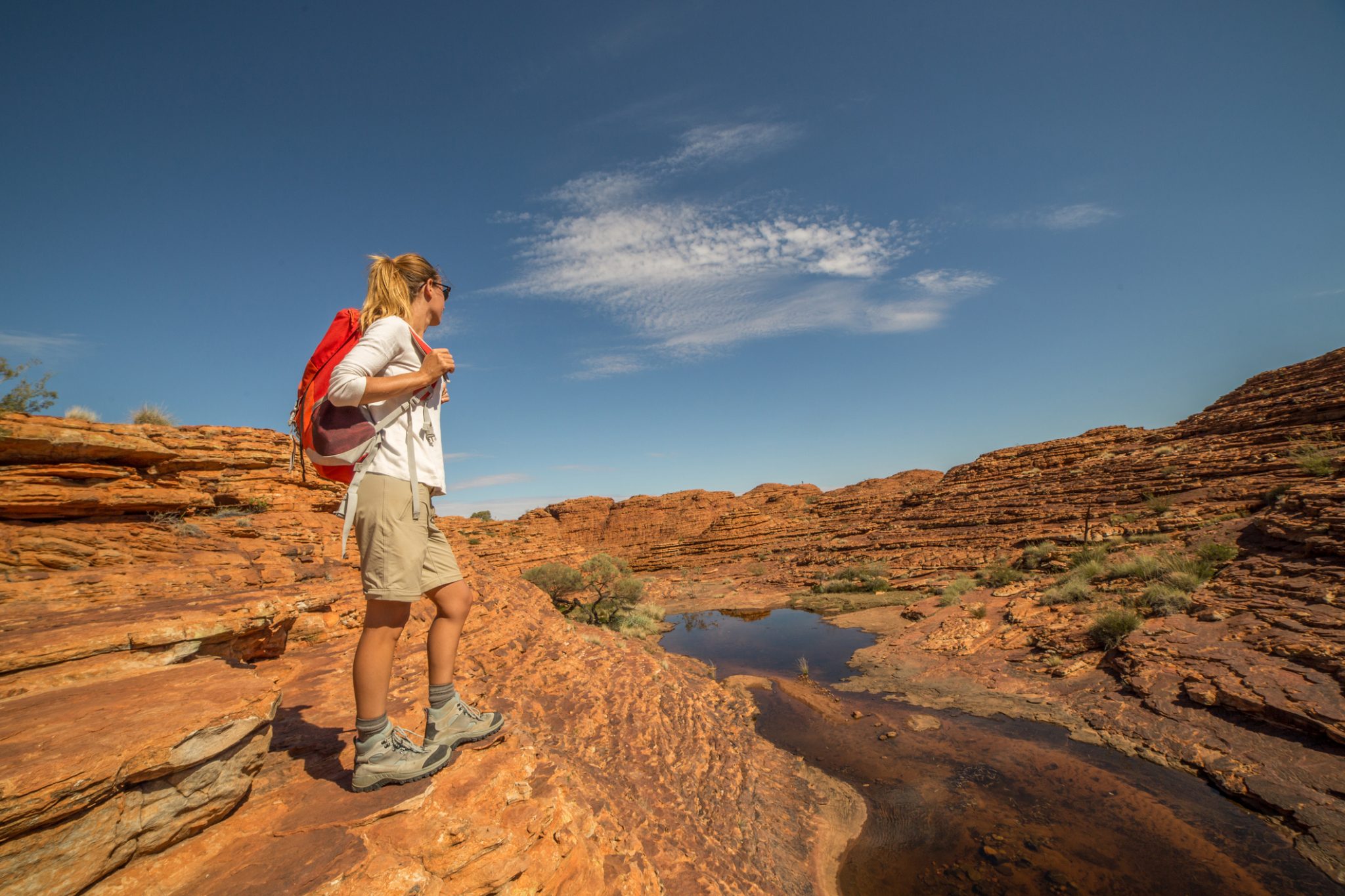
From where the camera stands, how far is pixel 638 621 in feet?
53.4

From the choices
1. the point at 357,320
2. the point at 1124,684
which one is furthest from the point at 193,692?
the point at 1124,684

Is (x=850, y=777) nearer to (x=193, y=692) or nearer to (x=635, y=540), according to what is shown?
(x=193, y=692)

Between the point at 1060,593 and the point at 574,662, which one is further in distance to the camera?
the point at 1060,593

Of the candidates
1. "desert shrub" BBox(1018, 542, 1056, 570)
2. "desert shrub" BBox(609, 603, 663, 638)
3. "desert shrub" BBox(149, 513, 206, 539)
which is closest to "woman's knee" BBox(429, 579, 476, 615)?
"desert shrub" BBox(149, 513, 206, 539)

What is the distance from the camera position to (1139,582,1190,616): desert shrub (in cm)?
874

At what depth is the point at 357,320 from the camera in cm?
222

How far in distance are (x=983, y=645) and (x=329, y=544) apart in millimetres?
11846

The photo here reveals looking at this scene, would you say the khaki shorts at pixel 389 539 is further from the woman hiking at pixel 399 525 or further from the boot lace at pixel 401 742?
the boot lace at pixel 401 742

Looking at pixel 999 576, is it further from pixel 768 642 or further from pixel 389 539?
pixel 389 539

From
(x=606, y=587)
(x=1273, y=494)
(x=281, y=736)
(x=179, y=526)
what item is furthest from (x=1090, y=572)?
(x=179, y=526)

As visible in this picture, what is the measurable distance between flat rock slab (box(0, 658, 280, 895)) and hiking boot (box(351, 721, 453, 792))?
41 cm

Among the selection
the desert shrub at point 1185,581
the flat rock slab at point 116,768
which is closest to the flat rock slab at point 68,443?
the flat rock slab at point 116,768

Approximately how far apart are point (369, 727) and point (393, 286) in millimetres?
1874

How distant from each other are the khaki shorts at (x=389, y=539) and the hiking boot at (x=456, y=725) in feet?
2.25
